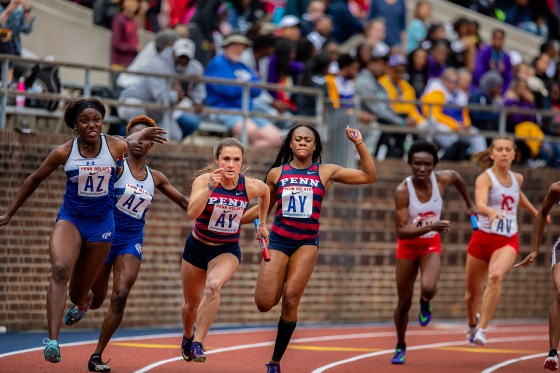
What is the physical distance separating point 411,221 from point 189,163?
14.7ft

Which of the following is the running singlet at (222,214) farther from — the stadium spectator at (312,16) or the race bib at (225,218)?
the stadium spectator at (312,16)

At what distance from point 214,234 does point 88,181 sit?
4.43 ft

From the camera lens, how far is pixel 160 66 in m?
16.9

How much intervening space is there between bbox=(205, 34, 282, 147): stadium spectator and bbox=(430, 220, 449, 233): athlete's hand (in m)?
5.19

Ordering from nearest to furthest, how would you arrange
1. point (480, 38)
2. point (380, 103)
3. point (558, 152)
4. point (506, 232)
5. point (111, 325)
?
point (111, 325) < point (506, 232) < point (380, 103) < point (558, 152) < point (480, 38)

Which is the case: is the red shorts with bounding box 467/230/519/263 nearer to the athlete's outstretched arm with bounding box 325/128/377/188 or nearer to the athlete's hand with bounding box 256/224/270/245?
the athlete's outstretched arm with bounding box 325/128/377/188

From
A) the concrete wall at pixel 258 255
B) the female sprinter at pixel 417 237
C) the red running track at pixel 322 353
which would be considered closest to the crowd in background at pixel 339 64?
the concrete wall at pixel 258 255

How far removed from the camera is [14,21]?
1602 cm

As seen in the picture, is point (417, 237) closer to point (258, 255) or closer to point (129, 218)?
point (129, 218)

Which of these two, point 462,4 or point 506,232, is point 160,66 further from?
point 462,4

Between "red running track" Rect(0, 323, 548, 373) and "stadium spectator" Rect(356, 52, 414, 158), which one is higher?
"stadium spectator" Rect(356, 52, 414, 158)

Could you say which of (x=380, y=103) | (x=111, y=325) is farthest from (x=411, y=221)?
(x=380, y=103)

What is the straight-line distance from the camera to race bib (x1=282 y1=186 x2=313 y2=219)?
11.6 meters

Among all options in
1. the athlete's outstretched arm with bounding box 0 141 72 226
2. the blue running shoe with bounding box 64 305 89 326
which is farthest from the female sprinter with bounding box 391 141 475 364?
the athlete's outstretched arm with bounding box 0 141 72 226
